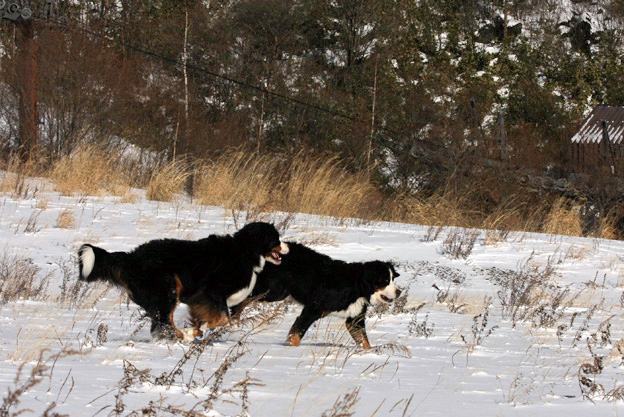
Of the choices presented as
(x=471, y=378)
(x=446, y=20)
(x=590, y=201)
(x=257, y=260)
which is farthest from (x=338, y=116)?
(x=471, y=378)

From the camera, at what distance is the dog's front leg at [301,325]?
5.60m

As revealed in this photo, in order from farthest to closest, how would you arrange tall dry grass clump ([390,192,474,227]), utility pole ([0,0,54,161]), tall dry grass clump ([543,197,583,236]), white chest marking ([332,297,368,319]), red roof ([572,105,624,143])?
red roof ([572,105,624,143])
utility pole ([0,0,54,161])
tall dry grass clump ([543,197,583,236])
tall dry grass clump ([390,192,474,227])
white chest marking ([332,297,368,319])

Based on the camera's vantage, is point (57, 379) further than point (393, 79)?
No

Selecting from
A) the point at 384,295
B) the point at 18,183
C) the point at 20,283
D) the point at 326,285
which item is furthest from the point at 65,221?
the point at 384,295

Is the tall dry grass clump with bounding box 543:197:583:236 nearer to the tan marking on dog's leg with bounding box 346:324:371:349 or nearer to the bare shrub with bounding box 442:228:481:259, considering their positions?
the bare shrub with bounding box 442:228:481:259

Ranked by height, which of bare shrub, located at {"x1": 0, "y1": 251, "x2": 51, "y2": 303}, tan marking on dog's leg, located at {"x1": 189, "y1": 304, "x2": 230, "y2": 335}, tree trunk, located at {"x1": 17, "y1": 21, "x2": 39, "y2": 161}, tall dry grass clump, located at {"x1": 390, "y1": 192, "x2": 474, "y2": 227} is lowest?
bare shrub, located at {"x1": 0, "y1": 251, "x2": 51, "y2": 303}

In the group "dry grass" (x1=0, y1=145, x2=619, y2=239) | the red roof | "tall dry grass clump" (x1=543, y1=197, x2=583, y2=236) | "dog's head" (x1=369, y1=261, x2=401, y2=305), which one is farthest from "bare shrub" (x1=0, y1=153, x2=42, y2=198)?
the red roof

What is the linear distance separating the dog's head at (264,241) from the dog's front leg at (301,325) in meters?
0.52

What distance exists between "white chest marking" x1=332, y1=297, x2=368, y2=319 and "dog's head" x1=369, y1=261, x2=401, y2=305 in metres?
0.15

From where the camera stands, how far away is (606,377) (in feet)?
14.7

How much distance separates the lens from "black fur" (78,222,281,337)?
5.35m

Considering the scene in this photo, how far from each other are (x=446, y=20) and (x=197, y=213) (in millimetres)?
32058

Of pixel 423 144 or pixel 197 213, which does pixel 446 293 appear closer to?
pixel 197 213

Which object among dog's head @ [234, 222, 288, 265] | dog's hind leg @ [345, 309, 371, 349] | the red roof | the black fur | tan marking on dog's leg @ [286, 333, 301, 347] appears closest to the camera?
the black fur
